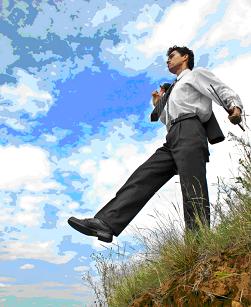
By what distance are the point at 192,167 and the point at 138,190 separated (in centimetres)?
52

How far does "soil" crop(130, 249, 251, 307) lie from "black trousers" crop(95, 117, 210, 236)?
701 mm

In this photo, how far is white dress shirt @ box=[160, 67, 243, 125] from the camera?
4.26 metres

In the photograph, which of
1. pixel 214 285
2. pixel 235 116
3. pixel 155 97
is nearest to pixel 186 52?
pixel 155 97

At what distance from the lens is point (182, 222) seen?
13.3ft

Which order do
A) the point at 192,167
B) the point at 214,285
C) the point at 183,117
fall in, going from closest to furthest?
the point at 214,285 → the point at 192,167 → the point at 183,117

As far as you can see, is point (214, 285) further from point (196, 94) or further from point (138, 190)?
point (196, 94)

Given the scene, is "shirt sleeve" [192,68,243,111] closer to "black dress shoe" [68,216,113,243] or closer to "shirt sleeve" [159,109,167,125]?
"shirt sleeve" [159,109,167,125]

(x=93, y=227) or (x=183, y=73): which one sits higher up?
(x=183, y=73)

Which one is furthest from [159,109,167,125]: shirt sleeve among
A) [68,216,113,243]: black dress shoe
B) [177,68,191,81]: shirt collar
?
[68,216,113,243]: black dress shoe

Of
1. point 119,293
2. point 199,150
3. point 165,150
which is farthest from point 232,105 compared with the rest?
point 119,293

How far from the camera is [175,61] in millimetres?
4820

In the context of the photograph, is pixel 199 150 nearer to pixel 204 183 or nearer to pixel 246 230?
pixel 204 183

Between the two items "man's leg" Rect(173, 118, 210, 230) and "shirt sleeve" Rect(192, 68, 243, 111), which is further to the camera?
"shirt sleeve" Rect(192, 68, 243, 111)

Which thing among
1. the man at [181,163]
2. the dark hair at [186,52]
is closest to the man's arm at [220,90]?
the man at [181,163]
